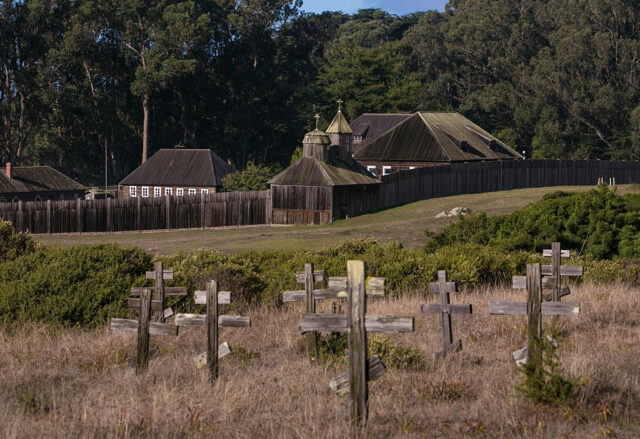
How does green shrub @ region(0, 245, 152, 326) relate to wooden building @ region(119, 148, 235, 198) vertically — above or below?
below

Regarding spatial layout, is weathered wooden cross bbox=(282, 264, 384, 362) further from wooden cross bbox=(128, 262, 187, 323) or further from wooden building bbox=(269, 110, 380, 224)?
wooden building bbox=(269, 110, 380, 224)

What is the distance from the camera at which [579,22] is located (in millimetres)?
94562

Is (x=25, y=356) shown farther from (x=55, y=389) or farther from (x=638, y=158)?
(x=638, y=158)

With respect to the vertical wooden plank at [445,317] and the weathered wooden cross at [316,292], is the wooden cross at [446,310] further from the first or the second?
the weathered wooden cross at [316,292]

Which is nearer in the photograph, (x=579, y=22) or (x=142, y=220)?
(x=142, y=220)

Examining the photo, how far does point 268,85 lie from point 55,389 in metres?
88.2

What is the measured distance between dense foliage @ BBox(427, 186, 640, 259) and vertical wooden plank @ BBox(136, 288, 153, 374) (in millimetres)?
15842

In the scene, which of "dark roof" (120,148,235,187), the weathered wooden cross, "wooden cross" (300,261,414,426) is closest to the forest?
"dark roof" (120,148,235,187)

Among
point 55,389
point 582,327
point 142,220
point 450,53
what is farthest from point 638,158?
point 55,389

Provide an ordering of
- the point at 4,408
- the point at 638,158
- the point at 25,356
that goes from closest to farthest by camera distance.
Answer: the point at 4,408, the point at 25,356, the point at 638,158

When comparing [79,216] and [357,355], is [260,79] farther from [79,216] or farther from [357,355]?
[357,355]

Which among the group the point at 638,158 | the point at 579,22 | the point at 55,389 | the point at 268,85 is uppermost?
the point at 579,22

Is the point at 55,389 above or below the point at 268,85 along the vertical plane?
below

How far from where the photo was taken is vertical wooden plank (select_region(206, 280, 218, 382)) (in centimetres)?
1064
